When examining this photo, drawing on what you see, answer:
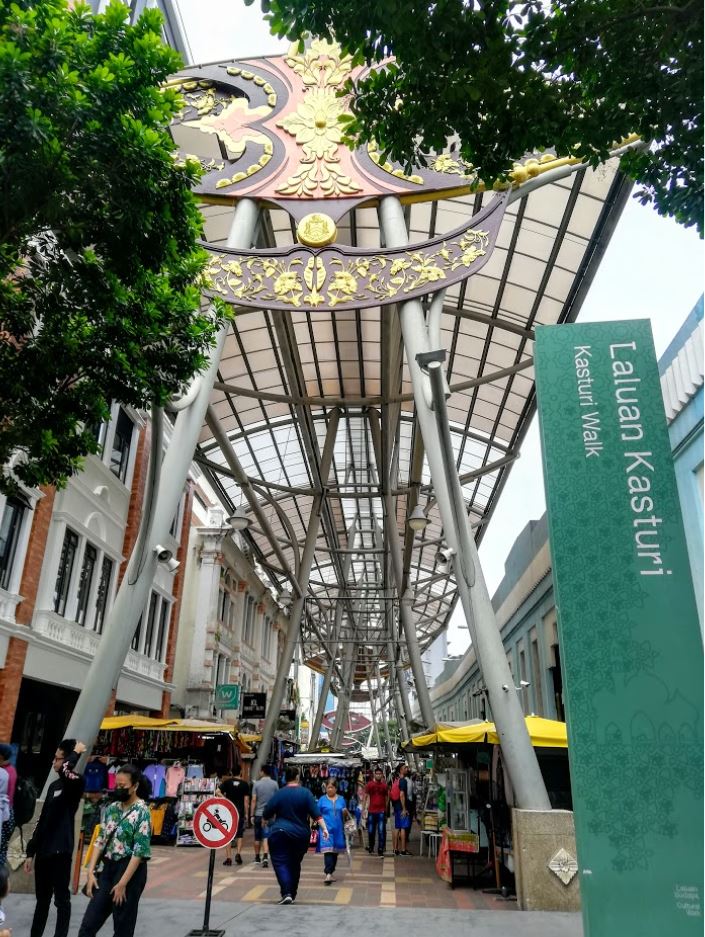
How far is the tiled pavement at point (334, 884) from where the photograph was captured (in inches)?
360

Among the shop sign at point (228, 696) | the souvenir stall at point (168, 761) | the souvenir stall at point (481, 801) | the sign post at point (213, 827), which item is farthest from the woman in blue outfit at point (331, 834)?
the shop sign at point (228, 696)

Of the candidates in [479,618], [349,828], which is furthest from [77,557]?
[479,618]

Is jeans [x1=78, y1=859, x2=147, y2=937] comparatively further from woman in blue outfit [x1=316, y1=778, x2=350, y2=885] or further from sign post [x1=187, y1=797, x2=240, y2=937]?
woman in blue outfit [x1=316, y1=778, x2=350, y2=885]

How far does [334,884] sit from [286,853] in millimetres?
2621

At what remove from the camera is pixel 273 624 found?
4344 cm

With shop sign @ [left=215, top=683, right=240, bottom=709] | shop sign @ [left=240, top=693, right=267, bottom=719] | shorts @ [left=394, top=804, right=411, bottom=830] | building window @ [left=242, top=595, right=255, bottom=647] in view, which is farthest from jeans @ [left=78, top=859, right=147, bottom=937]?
building window @ [left=242, top=595, right=255, bottom=647]

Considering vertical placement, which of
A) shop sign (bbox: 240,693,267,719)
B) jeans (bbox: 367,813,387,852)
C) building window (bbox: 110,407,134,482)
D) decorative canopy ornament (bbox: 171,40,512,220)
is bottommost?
jeans (bbox: 367,813,387,852)

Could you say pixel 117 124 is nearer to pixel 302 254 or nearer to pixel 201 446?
pixel 302 254

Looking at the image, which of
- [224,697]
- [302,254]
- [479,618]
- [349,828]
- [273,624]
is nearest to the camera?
[479,618]

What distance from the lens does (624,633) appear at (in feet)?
20.5

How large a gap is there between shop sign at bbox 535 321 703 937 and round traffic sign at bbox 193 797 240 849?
10.2 ft

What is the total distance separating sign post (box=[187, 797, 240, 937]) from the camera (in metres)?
6.66

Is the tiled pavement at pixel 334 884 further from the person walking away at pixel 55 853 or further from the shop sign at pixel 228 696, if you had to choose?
the shop sign at pixel 228 696

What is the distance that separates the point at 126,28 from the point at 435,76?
2821 millimetres
